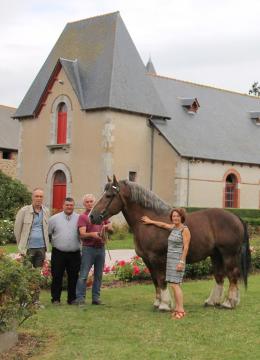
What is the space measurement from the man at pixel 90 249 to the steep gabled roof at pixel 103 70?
58.7 feet

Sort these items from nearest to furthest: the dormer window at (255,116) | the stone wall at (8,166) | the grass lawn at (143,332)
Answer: the grass lawn at (143,332)
the dormer window at (255,116)
the stone wall at (8,166)

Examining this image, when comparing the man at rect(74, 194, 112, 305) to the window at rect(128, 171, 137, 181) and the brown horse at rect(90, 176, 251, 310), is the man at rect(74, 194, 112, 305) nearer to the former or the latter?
the brown horse at rect(90, 176, 251, 310)

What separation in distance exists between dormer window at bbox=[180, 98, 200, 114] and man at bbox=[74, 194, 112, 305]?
23287 millimetres

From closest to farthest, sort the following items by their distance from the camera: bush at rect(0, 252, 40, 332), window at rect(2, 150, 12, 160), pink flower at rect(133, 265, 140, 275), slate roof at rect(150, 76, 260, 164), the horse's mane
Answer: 1. bush at rect(0, 252, 40, 332)
2. the horse's mane
3. pink flower at rect(133, 265, 140, 275)
4. slate roof at rect(150, 76, 260, 164)
5. window at rect(2, 150, 12, 160)

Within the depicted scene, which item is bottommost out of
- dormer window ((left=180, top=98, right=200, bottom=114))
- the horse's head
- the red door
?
the horse's head

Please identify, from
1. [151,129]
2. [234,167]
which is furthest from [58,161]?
[234,167]

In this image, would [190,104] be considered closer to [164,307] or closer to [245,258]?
[245,258]

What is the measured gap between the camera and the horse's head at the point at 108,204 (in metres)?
9.20

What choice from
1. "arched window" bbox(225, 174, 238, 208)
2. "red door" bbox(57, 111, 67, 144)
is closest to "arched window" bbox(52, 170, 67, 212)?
"red door" bbox(57, 111, 67, 144)

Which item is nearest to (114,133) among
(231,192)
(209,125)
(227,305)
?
(209,125)

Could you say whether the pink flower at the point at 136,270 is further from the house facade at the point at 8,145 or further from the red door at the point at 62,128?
the house facade at the point at 8,145

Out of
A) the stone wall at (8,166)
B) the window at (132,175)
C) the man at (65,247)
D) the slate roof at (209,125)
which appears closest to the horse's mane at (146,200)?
the man at (65,247)

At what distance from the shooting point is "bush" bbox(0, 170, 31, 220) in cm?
2444

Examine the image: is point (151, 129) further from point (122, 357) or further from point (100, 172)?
point (122, 357)
